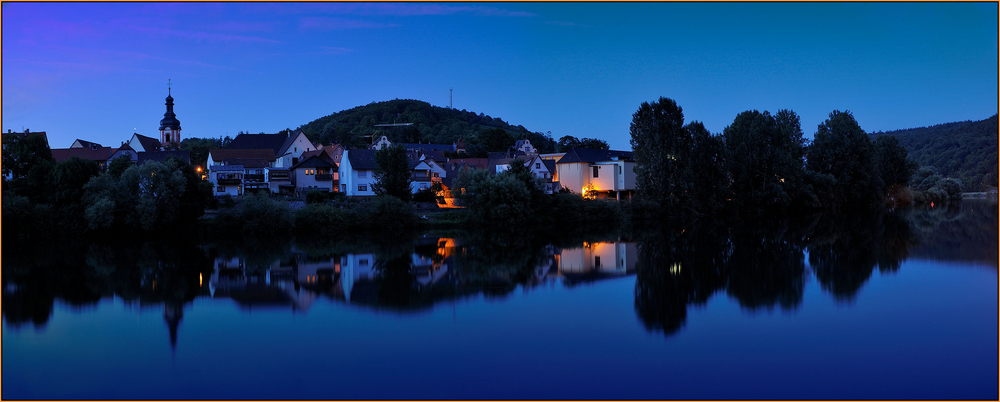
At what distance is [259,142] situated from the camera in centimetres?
6366

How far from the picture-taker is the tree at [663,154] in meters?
41.6

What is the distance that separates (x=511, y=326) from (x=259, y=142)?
56.6 meters

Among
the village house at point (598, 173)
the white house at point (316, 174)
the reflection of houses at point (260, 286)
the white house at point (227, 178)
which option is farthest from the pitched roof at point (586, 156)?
the reflection of houses at point (260, 286)

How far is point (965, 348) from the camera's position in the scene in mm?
10930

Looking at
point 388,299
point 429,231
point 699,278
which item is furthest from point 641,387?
point 429,231

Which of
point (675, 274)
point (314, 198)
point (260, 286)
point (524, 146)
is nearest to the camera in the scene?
Result: point (260, 286)

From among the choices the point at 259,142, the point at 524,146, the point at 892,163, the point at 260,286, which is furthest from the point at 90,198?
the point at 892,163

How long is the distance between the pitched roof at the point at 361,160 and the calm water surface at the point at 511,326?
69.4 ft

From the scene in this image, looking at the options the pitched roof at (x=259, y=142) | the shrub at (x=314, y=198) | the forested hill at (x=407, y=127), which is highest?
the forested hill at (x=407, y=127)

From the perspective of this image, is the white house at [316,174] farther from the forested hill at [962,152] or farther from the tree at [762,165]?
the forested hill at [962,152]

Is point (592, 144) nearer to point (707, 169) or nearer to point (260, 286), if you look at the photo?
point (707, 169)

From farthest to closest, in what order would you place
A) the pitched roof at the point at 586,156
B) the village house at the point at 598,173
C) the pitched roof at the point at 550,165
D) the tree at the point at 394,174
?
the pitched roof at the point at 550,165 → the pitched roof at the point at 586,156 → the village house at the point at 598,173 → the tree at the point at 394,174

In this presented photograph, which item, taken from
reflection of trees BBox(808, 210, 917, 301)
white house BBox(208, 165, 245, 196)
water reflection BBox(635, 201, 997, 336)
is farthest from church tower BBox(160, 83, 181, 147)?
reflection of trees BBox(808, 210, 917, 301)

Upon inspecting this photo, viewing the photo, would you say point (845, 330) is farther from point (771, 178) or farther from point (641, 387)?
point (771, 178)
